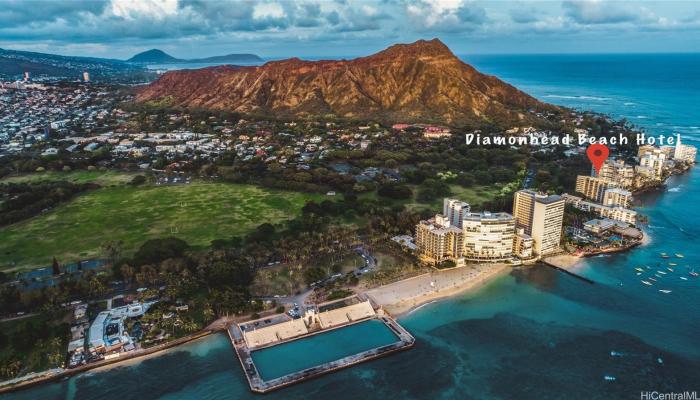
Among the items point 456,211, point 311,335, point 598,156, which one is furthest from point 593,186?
point 311,335

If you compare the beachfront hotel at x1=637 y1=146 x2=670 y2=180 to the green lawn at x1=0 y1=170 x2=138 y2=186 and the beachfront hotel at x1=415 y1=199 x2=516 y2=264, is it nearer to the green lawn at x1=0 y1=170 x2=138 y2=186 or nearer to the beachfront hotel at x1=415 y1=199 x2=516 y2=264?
the beachfront hotel at x1=415 y1=199 x2=516 y2=264

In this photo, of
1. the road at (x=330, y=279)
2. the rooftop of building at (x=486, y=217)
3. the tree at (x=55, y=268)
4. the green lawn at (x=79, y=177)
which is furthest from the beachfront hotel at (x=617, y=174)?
the green lawn at (x=79, y=177)

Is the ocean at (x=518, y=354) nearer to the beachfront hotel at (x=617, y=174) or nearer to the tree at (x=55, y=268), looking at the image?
the tree at (x=55, y=268)

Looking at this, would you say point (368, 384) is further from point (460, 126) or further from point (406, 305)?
point (460, 126)

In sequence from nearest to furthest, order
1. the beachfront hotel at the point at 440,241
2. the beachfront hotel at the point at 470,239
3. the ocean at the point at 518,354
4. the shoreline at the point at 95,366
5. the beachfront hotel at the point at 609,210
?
the ocean at the point at 518,354 < the shoreline at the point at 95,366 < the beachfront hotel at the point at 440,241 < the beachfront hotel at the point at 470,239 < the beachfront hotel at the point at 609,210

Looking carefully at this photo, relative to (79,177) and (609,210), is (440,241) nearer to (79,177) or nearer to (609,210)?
(609,210)
